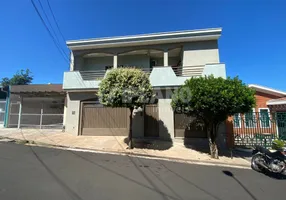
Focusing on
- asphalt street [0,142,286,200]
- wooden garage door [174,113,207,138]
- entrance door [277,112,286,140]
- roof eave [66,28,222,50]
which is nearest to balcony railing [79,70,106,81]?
roof eave [66,28,222,50]

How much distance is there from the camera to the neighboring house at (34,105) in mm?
14117

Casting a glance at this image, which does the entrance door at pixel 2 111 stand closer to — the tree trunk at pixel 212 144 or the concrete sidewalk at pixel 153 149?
the concrete sidewalk at pixel 153 149

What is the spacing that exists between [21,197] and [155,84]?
8888mm

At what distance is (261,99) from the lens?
14734mm

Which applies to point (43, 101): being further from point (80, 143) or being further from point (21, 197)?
point (21, 197)

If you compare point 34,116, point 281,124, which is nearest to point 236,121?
point 281,124

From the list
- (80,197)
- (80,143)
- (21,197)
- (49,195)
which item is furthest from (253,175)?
(80,143)

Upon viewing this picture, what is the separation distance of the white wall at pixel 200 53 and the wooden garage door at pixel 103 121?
5.84 metres

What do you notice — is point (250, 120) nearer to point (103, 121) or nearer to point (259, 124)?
point (259, 124)

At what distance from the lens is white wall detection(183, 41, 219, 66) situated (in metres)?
11.7

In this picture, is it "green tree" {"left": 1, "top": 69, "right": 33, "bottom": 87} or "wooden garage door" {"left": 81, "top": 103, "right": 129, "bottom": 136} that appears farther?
"green tree" {"left": 1, "top": 69, "right": 33, "bottom": 87}

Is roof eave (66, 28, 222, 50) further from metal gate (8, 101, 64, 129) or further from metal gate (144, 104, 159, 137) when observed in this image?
metal gate (8, 101, 64, 129)

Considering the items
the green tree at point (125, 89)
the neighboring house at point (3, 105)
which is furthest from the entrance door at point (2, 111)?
the green tree at point (125, 89)

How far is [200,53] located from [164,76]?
3.33m
